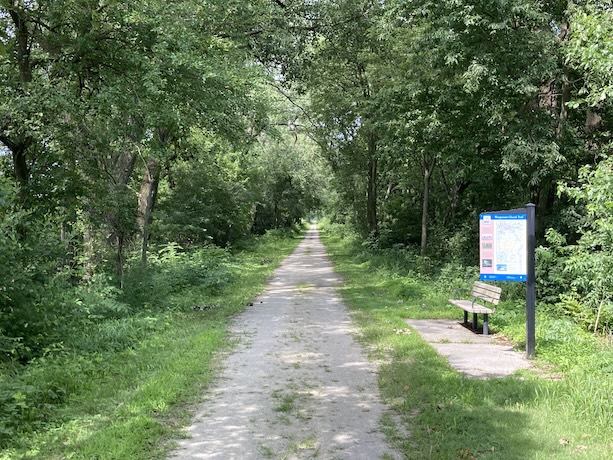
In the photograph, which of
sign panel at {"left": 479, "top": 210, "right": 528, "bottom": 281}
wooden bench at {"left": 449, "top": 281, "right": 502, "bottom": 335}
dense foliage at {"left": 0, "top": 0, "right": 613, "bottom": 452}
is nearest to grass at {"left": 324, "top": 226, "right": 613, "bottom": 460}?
wooden bench at {"left": 449, "top": 281, "right": 502, "bottom": 335}

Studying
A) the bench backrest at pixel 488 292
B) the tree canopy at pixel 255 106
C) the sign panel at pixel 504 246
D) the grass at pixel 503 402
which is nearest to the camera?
the grass at pixel 503 402

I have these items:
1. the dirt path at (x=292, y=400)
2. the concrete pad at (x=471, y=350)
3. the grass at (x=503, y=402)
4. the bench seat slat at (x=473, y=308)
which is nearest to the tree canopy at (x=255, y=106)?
the bench seat slat at (x=473, y=308)

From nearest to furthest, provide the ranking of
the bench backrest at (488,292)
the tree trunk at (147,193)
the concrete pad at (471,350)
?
the concrete pad at (471,350), the bench backrest at (488,292), the tree trunk at (147,193)

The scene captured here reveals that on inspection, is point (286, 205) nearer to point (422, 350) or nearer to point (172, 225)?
point (172, 225)

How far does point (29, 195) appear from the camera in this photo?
9602 mm

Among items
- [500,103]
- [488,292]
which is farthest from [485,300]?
[500,103]

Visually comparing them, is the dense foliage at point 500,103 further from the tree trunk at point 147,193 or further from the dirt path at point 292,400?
the tree trunk at point 147,193

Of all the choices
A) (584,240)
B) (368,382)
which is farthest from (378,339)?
(584,240)

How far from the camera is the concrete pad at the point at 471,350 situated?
670 centimetres

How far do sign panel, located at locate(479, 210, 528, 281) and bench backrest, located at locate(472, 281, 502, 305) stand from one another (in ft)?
3.48

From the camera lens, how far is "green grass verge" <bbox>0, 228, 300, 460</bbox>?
439cm

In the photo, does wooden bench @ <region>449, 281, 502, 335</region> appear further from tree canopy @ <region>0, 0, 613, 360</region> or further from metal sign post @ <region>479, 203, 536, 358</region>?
tree canopy @ <region>0, 0, 613, 360</region>

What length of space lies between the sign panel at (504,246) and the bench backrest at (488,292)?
1.06m

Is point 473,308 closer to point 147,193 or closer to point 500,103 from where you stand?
point 500,103
